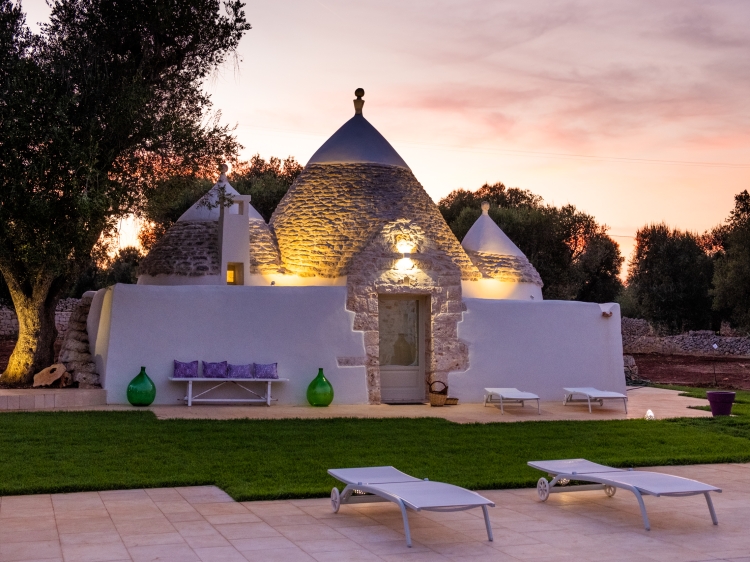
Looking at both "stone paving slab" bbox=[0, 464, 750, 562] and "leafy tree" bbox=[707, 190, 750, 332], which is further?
"leafy tree" bbox=[707, 190, 750, 332]

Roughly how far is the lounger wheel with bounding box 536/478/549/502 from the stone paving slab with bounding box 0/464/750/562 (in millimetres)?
74

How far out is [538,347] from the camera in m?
17.3

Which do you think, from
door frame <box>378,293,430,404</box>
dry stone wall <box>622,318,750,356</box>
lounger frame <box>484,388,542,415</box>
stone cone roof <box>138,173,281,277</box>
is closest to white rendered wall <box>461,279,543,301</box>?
door frame <box>378,293,430,404</box>

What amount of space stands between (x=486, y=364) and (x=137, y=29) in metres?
9.12

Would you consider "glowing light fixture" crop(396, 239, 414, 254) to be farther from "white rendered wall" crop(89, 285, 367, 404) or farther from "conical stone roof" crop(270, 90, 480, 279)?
"white rendered wall" crop(89, 285, 367, 404)

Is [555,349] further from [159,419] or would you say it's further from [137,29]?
[137,29]

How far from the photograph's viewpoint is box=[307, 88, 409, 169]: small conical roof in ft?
62.4

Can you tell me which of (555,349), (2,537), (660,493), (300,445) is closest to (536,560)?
(660,493)

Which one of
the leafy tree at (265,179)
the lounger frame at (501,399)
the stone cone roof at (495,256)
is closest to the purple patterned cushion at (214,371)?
the lounger frame at (501,399)

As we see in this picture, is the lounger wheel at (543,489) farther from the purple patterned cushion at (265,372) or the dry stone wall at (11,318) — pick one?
the dry stone wall at (11,318)

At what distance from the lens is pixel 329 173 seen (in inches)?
739

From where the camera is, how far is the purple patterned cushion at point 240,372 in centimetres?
1523

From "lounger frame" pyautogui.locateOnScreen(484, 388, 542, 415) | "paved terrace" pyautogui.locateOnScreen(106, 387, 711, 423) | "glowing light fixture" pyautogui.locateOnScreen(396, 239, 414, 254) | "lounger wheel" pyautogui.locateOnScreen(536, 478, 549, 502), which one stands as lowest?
"lounger wheel" pyautogui.locateOnScreen(536, 478, 549, 502)

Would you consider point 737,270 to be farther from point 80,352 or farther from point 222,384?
point 80,352
